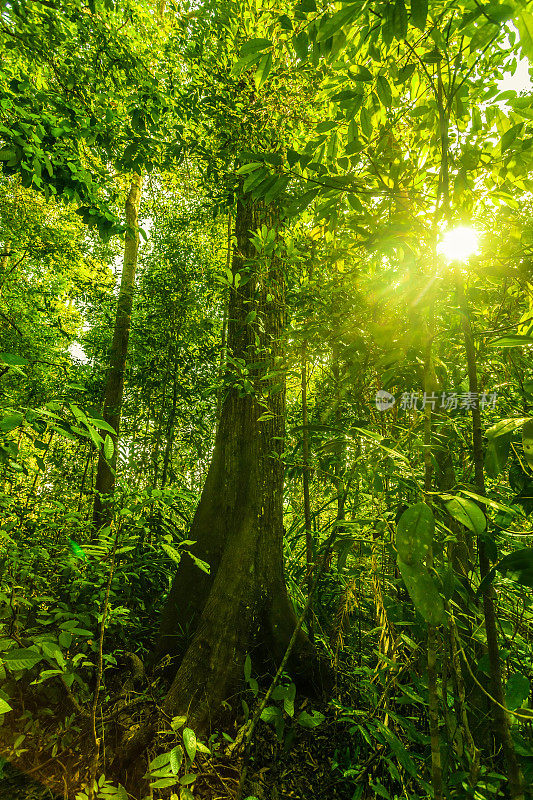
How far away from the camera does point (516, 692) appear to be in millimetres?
821

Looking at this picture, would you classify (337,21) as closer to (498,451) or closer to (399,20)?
(399,20)

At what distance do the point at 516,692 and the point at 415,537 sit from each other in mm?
530

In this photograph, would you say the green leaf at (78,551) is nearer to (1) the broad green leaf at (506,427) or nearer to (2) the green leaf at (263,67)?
(1) the broad green leaf at (506,427)

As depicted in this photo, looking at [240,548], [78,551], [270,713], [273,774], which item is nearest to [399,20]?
[270,713]

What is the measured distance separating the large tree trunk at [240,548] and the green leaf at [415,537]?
129cm

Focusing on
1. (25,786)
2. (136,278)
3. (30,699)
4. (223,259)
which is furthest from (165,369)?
(25,786)

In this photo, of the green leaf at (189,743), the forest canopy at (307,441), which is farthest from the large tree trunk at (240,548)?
the green leaf at (189,743)

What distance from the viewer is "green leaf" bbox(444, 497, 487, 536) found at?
0.64m

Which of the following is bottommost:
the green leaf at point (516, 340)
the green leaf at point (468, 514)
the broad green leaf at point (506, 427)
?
the green leaf at point (468, 514)

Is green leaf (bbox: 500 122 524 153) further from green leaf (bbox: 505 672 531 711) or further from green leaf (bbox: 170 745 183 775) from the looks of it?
green leaf (bbox: 170 745 183 775)

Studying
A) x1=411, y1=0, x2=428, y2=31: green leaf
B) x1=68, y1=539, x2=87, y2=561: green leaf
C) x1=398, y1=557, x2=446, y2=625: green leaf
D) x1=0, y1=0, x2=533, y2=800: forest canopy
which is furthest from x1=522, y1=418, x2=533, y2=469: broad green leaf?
x1=68, y1=539, x2=87, y2=561: green leaf

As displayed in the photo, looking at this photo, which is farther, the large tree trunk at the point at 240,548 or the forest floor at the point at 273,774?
the large tree trunk at the point at 240,548

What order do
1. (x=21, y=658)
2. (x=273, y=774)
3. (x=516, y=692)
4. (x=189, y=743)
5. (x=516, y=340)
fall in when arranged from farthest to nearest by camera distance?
(x=273, y=774)
(x=189, y=743)
(x=21, y=658)
(x=516, y=692)
(x=516, y=340)

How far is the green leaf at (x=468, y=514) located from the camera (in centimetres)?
64
